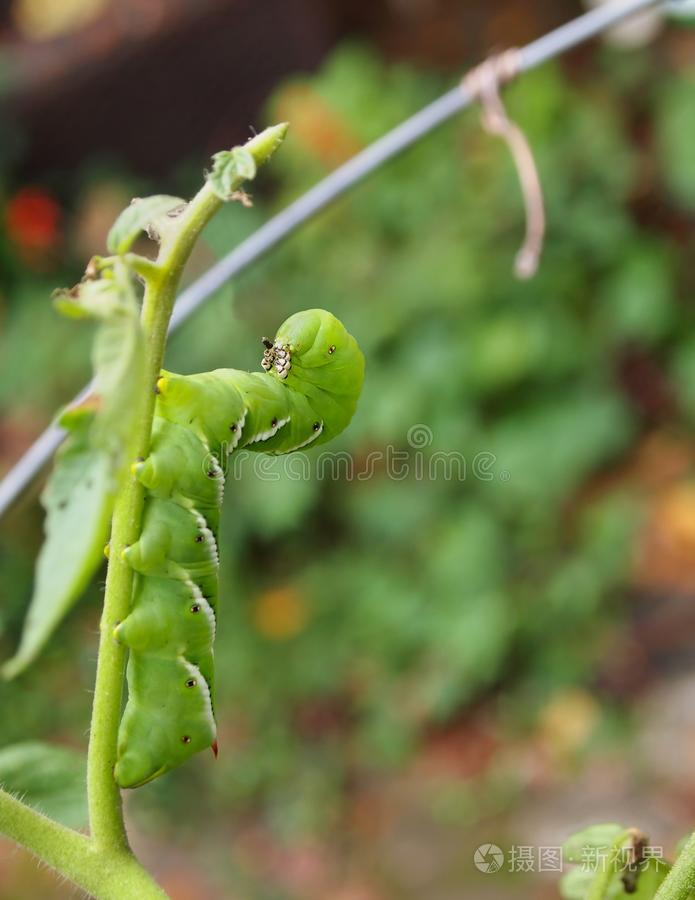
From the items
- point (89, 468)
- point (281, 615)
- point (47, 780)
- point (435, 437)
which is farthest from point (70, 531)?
point (281, 615)

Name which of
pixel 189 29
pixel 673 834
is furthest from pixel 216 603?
pixel 189 29

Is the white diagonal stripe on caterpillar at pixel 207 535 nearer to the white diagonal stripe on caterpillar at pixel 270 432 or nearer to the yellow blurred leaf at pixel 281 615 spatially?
the white diagonal stripe on caterpillar at pixel 270 432

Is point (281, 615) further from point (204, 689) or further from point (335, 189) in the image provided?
point (204, 689)

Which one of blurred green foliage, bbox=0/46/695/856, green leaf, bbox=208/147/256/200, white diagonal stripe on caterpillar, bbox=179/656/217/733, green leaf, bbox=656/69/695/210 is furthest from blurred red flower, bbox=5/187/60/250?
green leaf, bbox=208/147/256/200

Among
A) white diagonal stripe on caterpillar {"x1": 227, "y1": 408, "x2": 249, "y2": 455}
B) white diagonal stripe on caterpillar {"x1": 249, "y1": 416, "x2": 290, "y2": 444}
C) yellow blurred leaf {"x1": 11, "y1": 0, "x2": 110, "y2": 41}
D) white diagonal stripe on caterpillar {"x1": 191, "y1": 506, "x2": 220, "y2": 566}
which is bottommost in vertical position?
white diagonal stripe on caterpillar {"x1": 191, "y1": 506, "x2": 220, "y2": 566}

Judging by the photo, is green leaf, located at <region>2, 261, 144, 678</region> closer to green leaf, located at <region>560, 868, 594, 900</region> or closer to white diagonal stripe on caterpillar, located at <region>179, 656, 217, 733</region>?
white diagonal stripe on caterpillar, located at <region>179, 656, 217, 733</region>

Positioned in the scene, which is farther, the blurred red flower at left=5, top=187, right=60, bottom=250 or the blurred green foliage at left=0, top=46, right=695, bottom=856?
the blurred red flower at left=5, top=187, right=60, bottom=250

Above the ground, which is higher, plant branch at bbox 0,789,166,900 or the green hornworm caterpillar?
the green hornworm caterpillar

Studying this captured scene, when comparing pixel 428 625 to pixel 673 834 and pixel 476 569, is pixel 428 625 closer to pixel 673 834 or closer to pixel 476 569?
pixel 476 569
